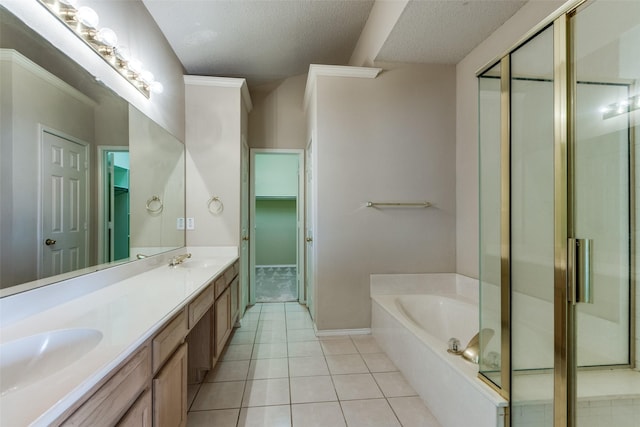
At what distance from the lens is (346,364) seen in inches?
85.4

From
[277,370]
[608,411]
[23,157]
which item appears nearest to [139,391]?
[23,157]

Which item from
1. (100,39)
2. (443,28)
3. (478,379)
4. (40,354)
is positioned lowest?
(478,379)

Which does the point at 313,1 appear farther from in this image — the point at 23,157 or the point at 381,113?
the point at 23,157

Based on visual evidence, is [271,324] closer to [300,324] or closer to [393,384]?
[300,324]

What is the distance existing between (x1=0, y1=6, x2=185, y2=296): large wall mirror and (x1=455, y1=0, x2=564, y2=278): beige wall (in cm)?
269

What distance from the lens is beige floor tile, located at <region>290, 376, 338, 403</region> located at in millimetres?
1754

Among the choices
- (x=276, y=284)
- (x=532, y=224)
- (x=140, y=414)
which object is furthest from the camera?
(x=276, y=284)

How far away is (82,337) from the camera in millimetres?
921

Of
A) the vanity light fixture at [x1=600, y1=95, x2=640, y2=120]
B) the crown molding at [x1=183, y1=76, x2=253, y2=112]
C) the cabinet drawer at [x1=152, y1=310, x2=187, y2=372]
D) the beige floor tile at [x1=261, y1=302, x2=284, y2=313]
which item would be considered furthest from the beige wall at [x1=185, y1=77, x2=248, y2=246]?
the vanity light fixture at [x1=600, y1=95, x2=640, y2=120]

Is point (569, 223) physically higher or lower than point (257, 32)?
lower

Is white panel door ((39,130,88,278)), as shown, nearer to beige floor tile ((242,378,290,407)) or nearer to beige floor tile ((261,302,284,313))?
beige floor tile ((242,378,290,407))

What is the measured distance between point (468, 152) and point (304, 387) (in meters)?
2.40

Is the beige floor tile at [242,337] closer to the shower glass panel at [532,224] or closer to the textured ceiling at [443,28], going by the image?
the shower glass panel at [532,224]

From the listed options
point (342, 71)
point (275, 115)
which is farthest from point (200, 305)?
point (275, 115)
